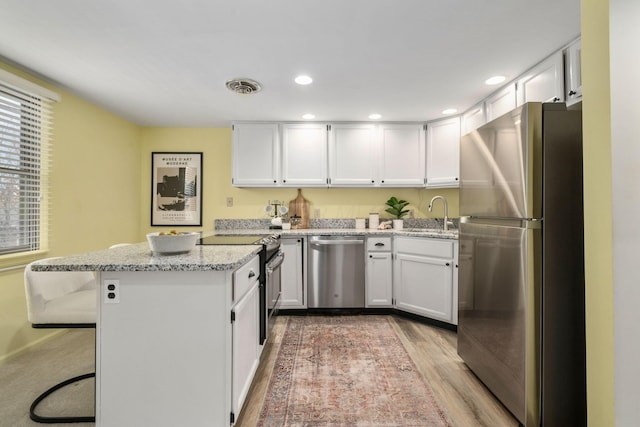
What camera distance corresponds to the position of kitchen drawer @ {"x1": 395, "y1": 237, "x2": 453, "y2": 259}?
2865 mm

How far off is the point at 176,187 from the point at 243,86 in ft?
6.46

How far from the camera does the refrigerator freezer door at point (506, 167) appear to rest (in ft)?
4.86

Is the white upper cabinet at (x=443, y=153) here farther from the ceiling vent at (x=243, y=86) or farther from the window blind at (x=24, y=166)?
the window blind at (x=24, y=166)

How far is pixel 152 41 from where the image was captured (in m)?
1.95

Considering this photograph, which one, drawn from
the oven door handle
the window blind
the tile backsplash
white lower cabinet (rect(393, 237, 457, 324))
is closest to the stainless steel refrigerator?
white lower cabinet (rect(393, 237, 457, 324))

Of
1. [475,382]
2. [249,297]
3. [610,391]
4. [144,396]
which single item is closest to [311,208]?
[249,297]

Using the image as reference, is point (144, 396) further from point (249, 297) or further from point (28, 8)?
point (28, 8)

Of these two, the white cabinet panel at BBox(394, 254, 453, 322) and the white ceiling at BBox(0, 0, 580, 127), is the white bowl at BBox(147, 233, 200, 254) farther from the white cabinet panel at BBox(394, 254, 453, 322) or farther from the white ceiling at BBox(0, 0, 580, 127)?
the white cabinet panel at BBox(394, 254, 453, 322)

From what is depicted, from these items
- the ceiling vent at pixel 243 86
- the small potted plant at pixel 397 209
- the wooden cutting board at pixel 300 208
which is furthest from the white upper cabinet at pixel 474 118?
the ceiling vent at pixel 243 86

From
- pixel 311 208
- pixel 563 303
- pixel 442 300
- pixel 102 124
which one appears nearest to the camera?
pixel 563 303

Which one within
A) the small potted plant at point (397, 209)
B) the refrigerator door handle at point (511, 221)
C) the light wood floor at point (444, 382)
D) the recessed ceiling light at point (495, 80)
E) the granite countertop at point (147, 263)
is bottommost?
the light wood floor at point (444, 382)

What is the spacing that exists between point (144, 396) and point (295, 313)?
6.72 feet

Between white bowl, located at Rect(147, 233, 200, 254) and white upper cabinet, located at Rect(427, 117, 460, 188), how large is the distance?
2824 millimetres

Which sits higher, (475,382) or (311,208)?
(311,208)
